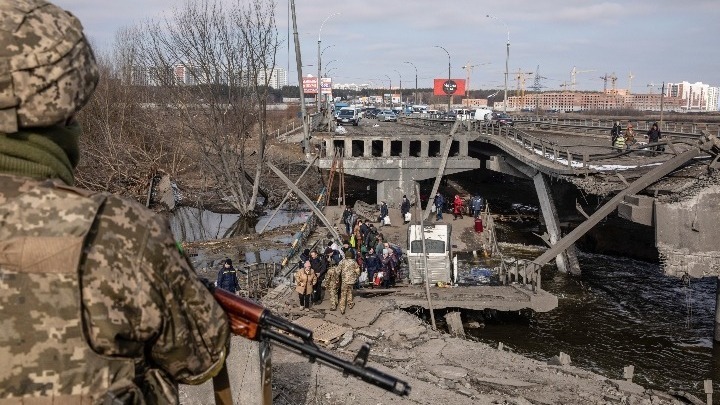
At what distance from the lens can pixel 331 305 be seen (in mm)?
15859

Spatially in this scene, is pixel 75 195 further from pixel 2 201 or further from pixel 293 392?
pixel 293 392

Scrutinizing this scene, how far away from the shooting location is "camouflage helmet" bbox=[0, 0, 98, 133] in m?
1.93

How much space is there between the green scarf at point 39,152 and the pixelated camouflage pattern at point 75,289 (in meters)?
0.08

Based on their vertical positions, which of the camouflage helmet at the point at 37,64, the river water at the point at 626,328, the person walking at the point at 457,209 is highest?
the camouflage helmet at the point at 37,64

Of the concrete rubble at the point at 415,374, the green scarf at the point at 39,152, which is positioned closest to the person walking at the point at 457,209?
the concrete rubble at the point at 415,374

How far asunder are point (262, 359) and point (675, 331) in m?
20.1

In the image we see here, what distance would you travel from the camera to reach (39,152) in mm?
2037

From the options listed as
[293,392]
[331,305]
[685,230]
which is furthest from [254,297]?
[685,230]

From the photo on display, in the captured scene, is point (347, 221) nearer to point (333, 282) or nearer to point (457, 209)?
point (457, 209)

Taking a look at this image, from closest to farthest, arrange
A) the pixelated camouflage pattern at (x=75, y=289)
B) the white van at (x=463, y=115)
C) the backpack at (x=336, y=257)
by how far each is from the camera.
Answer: the pixelated camouflage pattern at (x=75, y=289) → the backpack at (x=336, y=257) → the white van at (x=463, y=115)

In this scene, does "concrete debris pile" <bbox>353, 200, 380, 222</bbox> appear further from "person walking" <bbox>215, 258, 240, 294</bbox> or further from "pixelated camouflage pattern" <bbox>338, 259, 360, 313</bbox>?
"person walking" <bbox>215, 258, 240, 294</bbox>

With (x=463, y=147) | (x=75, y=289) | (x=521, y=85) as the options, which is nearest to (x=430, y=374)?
(x=75, y=289)

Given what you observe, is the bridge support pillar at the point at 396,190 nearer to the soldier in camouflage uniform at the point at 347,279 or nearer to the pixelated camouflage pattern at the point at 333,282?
the pixelated camouflage pattern at the point at 333,282

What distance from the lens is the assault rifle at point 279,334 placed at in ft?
9.04
